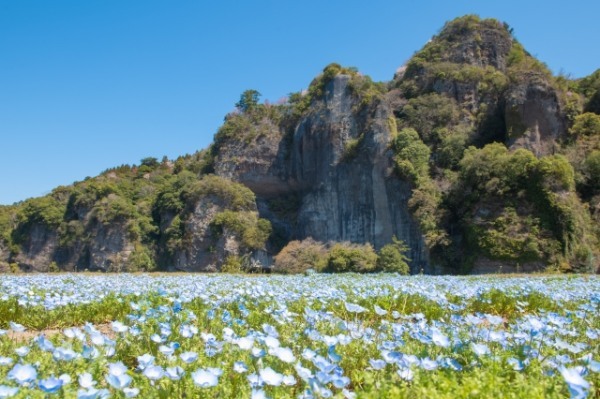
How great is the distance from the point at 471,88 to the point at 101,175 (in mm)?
50748

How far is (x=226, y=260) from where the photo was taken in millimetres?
43312

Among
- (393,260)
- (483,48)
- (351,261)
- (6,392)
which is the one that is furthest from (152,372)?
(483,48)

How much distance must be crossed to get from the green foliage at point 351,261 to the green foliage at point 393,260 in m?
0.68

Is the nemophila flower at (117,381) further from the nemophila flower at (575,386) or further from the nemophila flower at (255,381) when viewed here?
the nemophila flower at (575,386)

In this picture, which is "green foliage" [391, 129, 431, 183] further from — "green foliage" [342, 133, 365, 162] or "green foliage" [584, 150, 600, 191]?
"green foliage" [584, 150, 600, 191]

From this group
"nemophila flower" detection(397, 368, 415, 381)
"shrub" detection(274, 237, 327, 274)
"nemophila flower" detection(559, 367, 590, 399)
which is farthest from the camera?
"shrub" detection(274, 237, 327, 274)

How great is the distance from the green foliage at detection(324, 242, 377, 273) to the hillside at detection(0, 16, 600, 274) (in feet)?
10.8

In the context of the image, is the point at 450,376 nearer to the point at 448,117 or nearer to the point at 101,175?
the point at 448,117

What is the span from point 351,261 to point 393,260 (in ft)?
9.73

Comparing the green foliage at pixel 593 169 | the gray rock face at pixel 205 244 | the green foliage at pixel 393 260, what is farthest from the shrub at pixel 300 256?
the green foliage at pixel 593 169

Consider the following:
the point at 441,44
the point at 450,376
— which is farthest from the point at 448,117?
the point at 450,376

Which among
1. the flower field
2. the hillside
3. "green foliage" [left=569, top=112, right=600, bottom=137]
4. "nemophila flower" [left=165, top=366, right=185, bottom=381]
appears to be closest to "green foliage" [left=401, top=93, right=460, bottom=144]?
the hillside

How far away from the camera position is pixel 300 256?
130 ft

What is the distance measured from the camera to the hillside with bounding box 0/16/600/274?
30016 mm
